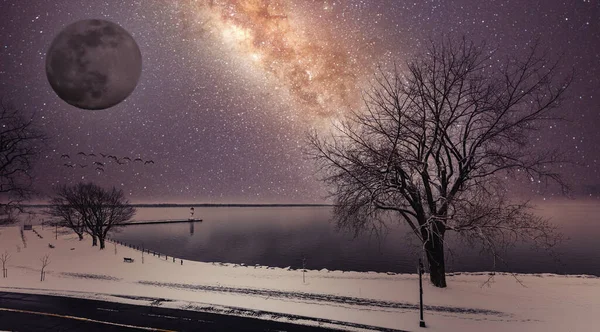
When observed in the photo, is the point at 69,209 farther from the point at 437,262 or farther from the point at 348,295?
the point at 437,262

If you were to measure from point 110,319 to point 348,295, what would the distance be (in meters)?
10.3

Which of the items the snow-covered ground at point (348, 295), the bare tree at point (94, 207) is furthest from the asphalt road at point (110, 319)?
the bare tree at point (94, 207)

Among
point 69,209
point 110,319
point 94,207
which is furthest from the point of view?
point 69,209

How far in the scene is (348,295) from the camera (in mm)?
16422

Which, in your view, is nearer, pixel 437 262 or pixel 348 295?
pixel 348 295

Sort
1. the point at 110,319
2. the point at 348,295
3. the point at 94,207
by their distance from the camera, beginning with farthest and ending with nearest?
the point at 94,207, the point at 348,295, the point at 110,319

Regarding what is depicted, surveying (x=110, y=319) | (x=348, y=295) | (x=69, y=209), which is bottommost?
(x=110, y=319)

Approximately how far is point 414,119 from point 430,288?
342 inches

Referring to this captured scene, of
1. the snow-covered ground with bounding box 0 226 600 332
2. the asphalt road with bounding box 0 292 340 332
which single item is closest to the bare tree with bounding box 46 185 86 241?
the snow-covered ground with bounding box 0 226 600 332

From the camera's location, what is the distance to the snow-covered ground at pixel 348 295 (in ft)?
41.7

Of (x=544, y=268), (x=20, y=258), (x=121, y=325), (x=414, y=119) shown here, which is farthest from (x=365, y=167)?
(x=544, y=268)

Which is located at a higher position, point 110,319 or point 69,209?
point 69,209

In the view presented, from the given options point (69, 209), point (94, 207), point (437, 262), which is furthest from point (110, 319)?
point (69, 209)

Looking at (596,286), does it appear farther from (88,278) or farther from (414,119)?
(88,278)
